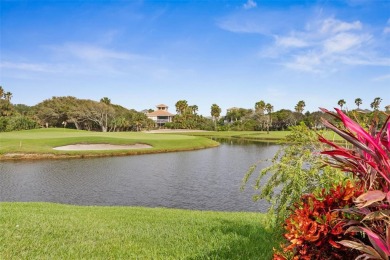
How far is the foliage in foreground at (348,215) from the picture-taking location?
225 cm

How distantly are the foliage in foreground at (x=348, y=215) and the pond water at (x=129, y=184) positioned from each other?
13.4m

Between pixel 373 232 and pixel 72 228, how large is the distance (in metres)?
7.13

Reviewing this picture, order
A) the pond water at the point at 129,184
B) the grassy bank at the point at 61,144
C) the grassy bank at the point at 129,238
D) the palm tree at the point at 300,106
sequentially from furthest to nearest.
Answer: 1. the palm tree at the point at 300,106
2. the grassy bank at the point at 61,144
3. the pond water at the point at 129,184
4. the grassy bank at the point at 129,238

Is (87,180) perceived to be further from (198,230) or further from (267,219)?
(267,219)

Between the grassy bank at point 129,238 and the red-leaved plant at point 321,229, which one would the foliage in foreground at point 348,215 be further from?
the grassy bank at point 129,238

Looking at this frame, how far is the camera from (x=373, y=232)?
2.31m

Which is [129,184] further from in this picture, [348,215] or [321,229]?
[321,229]

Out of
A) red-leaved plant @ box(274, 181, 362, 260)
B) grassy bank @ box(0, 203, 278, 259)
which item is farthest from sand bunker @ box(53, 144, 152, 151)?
red-leaved plant @ box(274, 181, 362, 260)

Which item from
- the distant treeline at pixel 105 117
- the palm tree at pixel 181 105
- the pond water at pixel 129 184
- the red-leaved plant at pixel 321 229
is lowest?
the pond water at pixel 129 184

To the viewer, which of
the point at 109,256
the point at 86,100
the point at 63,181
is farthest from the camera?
the point at 86,100

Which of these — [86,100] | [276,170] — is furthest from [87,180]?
[86,100]

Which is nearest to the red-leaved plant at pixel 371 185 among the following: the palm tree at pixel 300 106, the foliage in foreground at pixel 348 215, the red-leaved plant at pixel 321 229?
the foliage in foreground at pixel 348 215

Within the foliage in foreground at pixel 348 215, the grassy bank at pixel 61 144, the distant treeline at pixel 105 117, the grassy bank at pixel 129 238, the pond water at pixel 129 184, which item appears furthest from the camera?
the distant treeline at pixel 105 117

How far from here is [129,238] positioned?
6.89 m
